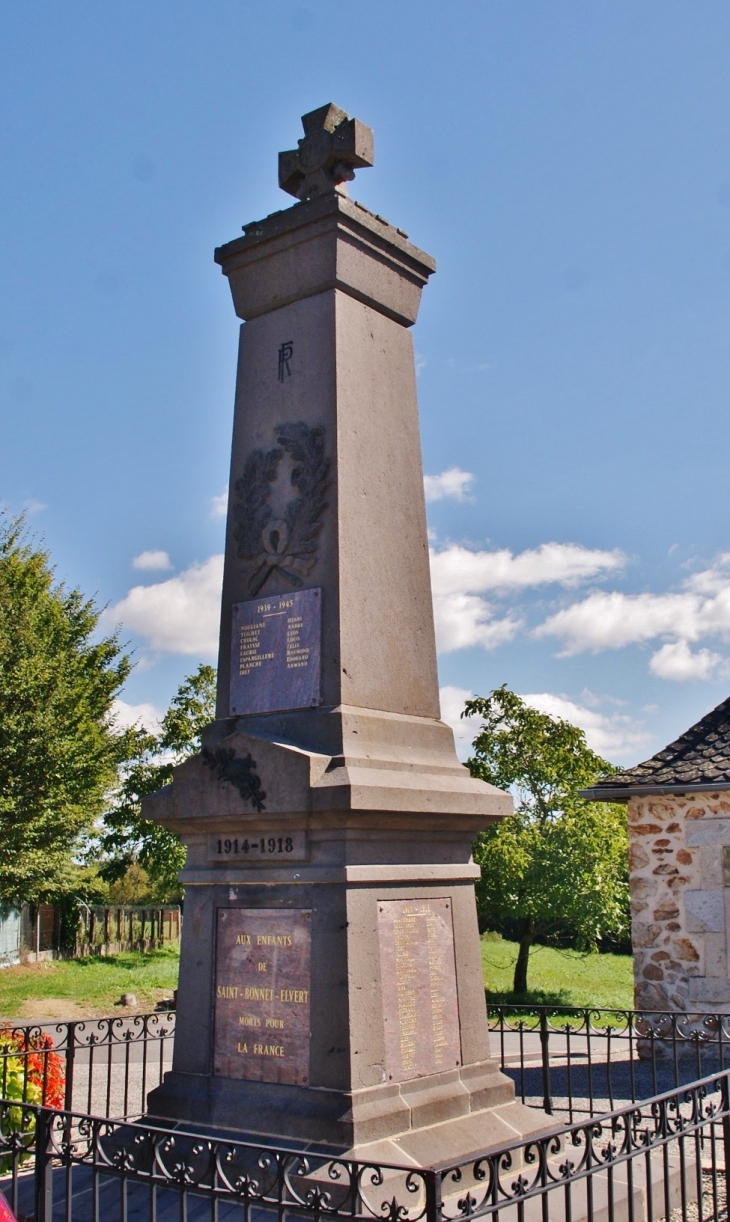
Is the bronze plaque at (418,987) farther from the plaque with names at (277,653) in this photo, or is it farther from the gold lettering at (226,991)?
the plaque with names at (277,653)

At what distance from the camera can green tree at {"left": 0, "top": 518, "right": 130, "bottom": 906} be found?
2144cm

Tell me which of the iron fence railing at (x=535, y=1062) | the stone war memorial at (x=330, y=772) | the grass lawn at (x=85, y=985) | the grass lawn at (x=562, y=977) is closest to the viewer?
the stone war memorial at (x=330, y=772)

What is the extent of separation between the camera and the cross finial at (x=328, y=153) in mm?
6664

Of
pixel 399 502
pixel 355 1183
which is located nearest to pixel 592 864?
pixel 399 502

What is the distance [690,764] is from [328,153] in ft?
28.5

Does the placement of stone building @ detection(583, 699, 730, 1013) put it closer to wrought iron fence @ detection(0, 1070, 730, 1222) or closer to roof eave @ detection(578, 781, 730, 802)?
roof eave @ detection(578, 781, 730, 802)

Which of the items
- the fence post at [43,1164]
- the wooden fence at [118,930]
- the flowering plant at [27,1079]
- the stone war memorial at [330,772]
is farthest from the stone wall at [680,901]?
the wooden fence at [118,930]

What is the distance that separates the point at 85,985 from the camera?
65.9 feet

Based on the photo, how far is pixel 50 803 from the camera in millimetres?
21906

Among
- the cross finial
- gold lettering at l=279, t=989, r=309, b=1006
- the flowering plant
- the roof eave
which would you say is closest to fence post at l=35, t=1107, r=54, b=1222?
gold lettering at l=279, t=989, r=309, b=1006

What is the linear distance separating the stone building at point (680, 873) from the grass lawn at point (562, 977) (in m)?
5.91

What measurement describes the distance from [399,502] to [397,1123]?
3349mm

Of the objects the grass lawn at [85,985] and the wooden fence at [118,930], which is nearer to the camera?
the grass lawn at [85,985]

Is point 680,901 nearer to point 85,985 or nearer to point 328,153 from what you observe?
point 328,153
